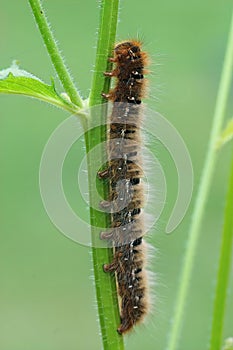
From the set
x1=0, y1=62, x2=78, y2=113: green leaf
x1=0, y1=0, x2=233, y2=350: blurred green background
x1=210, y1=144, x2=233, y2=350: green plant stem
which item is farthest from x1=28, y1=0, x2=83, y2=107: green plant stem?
x1=0, y1=0, x2=233, y2=350: blurred green background

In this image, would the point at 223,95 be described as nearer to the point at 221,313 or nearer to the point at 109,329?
the point at 221,313

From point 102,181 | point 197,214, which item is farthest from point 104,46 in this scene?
point 197,214

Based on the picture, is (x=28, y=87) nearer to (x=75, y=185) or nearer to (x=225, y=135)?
(x=225, y=135)

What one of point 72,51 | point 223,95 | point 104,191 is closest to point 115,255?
point 104,191

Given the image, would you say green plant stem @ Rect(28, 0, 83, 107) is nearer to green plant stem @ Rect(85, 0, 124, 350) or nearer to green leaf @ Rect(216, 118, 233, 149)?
green plant stem @ Rect(85, 0, 124, 350)

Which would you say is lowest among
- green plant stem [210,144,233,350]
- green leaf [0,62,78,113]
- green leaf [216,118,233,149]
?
green plant stem [210,144,233,350]

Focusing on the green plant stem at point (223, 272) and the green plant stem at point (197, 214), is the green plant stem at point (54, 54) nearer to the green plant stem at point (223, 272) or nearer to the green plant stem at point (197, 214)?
the green plant stem at point (223, 272)
